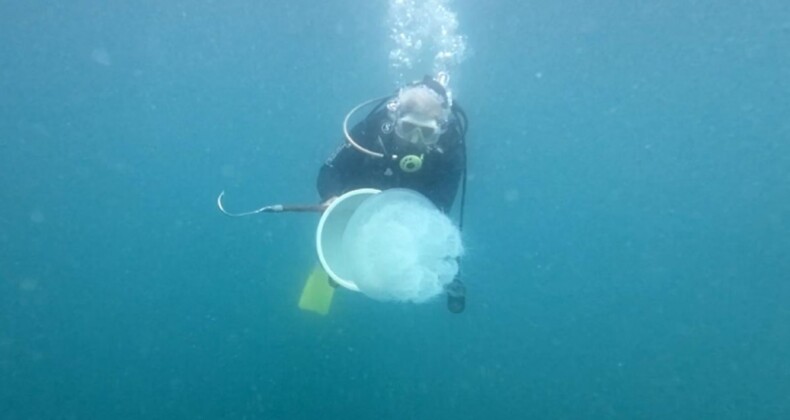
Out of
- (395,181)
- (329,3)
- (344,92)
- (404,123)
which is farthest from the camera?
(344,92)

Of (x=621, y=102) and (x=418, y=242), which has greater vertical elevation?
(x=418, y=242)

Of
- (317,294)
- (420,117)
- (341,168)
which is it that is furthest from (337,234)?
(317,294)

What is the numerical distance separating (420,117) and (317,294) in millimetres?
2175

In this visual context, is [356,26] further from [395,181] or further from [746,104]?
[746,104]

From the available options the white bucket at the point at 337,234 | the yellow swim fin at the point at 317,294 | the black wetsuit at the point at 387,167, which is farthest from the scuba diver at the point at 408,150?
the yellow swim fin at the point at 317,294

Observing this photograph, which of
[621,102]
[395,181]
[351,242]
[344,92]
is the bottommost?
[344,92]

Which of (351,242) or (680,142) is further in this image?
(680,142)

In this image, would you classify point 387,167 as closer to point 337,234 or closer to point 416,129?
point 416,129

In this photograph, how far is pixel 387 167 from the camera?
4.38 meters

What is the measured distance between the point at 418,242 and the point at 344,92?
11.9 m

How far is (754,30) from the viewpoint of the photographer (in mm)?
12727

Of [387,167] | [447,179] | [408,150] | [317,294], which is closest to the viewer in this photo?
[408,150]

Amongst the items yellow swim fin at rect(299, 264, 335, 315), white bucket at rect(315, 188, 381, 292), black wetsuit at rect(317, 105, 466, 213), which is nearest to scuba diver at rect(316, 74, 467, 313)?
black wetsuit at rect(317, 105, 466, 213)

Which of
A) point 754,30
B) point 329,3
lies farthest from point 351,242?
point 754,30
